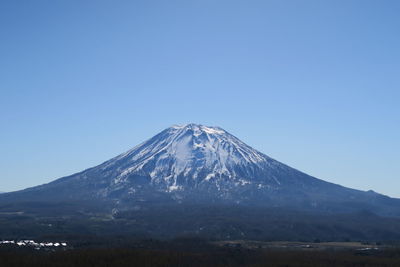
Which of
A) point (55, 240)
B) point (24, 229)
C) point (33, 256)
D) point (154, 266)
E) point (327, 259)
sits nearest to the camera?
point (154, 266)

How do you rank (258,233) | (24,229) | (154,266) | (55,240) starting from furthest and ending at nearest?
(258,233), (24,229), (55,240), (154,266)

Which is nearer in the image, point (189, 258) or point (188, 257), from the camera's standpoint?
point (189, 258)

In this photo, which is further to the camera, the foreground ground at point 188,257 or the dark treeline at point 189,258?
the foreground ground at point 188,257

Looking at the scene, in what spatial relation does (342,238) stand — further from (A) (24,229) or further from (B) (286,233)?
(A) (24,229)

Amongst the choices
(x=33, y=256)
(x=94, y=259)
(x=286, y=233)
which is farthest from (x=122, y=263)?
(x=286, y=233)

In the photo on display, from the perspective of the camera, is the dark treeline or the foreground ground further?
the foreground ground

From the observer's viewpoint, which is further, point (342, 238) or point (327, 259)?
point (342, 238)

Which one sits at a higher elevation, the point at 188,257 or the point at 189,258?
the point at 188,257

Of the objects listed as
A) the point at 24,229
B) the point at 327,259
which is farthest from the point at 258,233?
the point at 24,229
